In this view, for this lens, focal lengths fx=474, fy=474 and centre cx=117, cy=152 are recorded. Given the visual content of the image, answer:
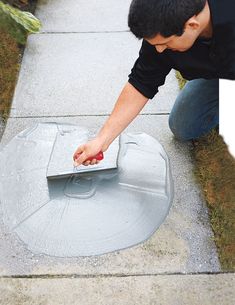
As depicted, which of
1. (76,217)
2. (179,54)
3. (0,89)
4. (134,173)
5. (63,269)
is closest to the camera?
(179,54)

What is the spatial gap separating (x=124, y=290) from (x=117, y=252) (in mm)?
204

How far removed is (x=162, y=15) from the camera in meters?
1.50

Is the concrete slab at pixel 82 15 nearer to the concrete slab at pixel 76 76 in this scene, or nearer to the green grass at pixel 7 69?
the concrete slab at pixel 76 76

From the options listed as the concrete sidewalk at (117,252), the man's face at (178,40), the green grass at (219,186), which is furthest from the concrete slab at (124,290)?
the man's face at (178,40)

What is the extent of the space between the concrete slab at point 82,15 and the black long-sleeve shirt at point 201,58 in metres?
1.76

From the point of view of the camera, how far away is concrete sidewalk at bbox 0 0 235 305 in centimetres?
199

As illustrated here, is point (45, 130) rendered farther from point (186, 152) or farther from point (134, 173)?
point (186, 152)

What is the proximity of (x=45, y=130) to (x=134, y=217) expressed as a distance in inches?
33.1

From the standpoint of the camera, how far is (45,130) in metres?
2.79

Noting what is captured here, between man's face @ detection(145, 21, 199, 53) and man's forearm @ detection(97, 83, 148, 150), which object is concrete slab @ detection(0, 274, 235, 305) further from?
man's face @ detection(145, 21, 199, 53)

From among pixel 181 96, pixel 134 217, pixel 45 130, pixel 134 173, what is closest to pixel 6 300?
pixel 134 217

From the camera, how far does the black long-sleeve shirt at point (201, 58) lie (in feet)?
5.49

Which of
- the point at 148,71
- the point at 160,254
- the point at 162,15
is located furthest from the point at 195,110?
the point at 162,15

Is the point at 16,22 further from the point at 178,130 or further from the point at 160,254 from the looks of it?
the point at 160,254
